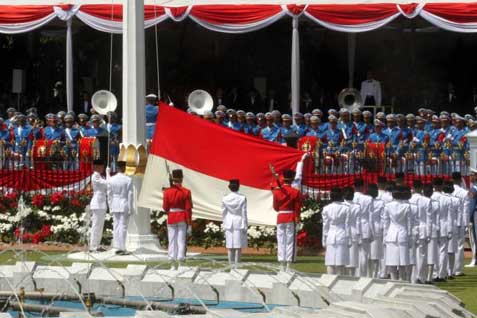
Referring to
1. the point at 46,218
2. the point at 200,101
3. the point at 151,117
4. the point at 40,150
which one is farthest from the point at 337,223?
the point at 200,101

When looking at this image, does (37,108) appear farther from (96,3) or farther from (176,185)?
(176,185)

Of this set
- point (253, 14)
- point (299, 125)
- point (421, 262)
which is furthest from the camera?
point (253, 14)

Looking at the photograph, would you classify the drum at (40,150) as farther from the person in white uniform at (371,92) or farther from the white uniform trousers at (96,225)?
the person in white uniform at (371,92)

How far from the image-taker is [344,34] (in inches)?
1538

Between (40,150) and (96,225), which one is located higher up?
(40,150)

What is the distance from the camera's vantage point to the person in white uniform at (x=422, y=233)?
74.4ft

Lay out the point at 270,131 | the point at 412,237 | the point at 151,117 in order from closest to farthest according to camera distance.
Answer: the point at 412,237 → the point at 151,117 → the point at 270,131

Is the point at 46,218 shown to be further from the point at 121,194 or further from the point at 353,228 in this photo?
the point at 353,228

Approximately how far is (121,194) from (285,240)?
319cm

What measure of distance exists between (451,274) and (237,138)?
4861 mm

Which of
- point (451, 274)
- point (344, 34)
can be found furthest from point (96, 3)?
point (451, 274)

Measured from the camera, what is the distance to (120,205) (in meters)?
25.7

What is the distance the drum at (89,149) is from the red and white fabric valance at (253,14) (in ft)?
12.8

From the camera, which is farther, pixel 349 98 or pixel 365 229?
Answer: pixel 349 98
